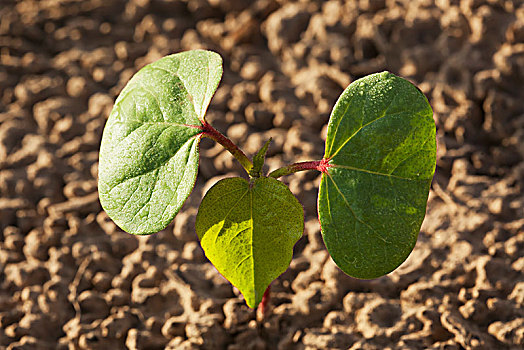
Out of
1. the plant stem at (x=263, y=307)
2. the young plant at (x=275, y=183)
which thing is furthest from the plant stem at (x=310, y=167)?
the plant stem at (x=263, y=307)

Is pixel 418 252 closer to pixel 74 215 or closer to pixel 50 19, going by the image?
pixel 74 215

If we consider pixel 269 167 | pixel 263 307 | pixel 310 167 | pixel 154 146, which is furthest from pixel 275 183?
pixel 269 167

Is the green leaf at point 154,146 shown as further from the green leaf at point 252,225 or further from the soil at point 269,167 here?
the soil at point 269,167

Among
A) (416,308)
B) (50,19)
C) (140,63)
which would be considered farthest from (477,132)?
(50,19)

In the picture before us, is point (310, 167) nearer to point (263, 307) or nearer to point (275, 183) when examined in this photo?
point (275, 183)

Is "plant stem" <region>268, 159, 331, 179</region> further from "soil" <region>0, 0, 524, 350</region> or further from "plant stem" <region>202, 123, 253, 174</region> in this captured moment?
"soil" <region>0, 0, 524, 350</region>

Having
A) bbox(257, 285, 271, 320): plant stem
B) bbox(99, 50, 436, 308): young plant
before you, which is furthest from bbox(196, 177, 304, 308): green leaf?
bbox(257, 285, 271, 320): plant stem

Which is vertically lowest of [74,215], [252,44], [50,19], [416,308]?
[416,308]
